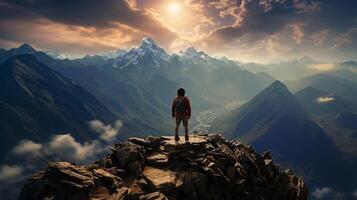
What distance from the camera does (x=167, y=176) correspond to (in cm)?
3083

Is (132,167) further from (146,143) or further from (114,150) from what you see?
Result: (146,143)

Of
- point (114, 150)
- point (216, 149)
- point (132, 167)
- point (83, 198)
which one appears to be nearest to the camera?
point (83, 198)

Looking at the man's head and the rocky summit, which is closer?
the rocky summit

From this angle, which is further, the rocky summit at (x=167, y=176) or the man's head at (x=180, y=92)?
the man's head at (x=180, y=92)

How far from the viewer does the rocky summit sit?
25.6 m

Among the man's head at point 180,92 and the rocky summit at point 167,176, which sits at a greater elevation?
the man's head at point 180,92

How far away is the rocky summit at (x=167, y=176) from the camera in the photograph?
84.1ft

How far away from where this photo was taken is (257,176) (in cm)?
3772

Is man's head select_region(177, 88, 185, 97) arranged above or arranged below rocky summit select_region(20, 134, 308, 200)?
above

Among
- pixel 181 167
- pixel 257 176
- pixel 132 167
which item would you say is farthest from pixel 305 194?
pixel 132 167

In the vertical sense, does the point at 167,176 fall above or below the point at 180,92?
below

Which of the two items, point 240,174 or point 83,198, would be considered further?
point 240,174

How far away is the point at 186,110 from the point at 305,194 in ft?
74.2

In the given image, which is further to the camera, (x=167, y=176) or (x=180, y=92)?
(x=180, y=92)
